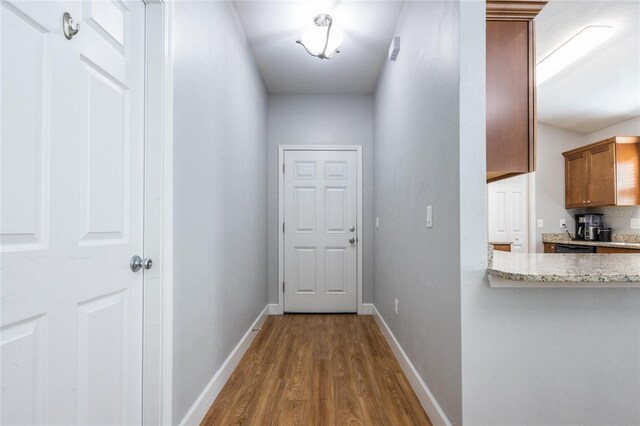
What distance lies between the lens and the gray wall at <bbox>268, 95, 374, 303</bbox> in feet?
11.8

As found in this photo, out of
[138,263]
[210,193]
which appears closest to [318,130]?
[210,193]

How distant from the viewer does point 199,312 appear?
161 centimetres

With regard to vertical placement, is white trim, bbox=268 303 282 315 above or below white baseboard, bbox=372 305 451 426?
below

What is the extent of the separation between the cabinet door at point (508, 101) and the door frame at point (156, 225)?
1480 mm

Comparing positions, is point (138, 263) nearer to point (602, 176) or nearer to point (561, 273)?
point (561, 273)

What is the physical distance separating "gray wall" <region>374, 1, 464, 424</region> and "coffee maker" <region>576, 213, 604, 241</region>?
11.4 ft

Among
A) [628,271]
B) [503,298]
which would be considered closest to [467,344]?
[503,298]

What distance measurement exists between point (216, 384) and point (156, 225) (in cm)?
115

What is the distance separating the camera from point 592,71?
3.10 meters

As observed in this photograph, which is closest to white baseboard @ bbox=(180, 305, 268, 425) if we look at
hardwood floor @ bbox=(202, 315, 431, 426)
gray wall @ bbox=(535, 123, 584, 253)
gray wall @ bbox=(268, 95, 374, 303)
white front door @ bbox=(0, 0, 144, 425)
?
hardwood floor @ bbox=(202, 315, 431, 426)

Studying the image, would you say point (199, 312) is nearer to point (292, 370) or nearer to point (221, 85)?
point (292, 370)

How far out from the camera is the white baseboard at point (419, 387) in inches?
58.7

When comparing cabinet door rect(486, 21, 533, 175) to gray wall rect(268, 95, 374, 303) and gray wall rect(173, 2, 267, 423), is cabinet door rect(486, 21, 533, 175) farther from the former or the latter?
gray wall rect(268, 95, 374, 303)

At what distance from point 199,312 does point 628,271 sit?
6.33 ft
